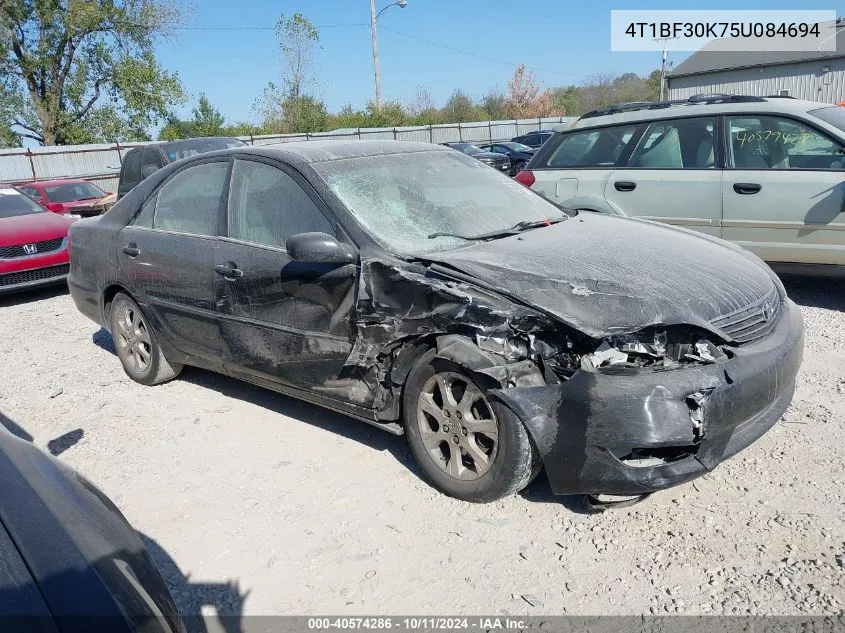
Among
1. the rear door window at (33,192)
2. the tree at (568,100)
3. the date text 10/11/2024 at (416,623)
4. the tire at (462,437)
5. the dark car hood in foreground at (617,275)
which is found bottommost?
the date text 10/11/2024 at (416,623)

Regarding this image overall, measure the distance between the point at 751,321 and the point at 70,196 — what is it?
1626 centimetres

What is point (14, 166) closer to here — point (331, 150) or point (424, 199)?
point (331, 150)

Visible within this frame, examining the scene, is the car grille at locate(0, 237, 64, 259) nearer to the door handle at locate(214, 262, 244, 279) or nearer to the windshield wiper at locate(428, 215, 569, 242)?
the door handle at locate(214, 262, 244, 279)

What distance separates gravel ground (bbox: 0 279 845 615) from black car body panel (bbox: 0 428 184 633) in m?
0.98

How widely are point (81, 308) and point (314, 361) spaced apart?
299cm

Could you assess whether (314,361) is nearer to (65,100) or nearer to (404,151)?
(404,151)

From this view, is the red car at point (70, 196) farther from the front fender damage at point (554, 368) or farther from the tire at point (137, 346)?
the front fender damage at point (554, 368)

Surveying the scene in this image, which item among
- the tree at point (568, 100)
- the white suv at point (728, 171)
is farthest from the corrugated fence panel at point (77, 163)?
the tree at point (568, 100)

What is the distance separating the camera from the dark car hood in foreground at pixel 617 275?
282cm

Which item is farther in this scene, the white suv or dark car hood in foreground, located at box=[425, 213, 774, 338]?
the white suv

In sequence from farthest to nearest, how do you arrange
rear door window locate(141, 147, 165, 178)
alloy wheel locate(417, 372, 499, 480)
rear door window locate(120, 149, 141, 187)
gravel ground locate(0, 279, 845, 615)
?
rear door window locate(120, 149, 141, 187) → rear door window locate(141, 147, 165, 178) → alloy wheel locate(417, 372, 499, 480) → gravel ground locate(0, 279, 845, 615)

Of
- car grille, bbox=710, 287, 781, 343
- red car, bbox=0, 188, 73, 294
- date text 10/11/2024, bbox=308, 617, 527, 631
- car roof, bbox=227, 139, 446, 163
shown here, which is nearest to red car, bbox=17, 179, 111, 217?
red car, bbox=0, 188, 73, 294

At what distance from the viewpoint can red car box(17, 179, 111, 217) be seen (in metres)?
15.4

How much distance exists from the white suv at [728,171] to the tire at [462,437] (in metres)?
2.70
